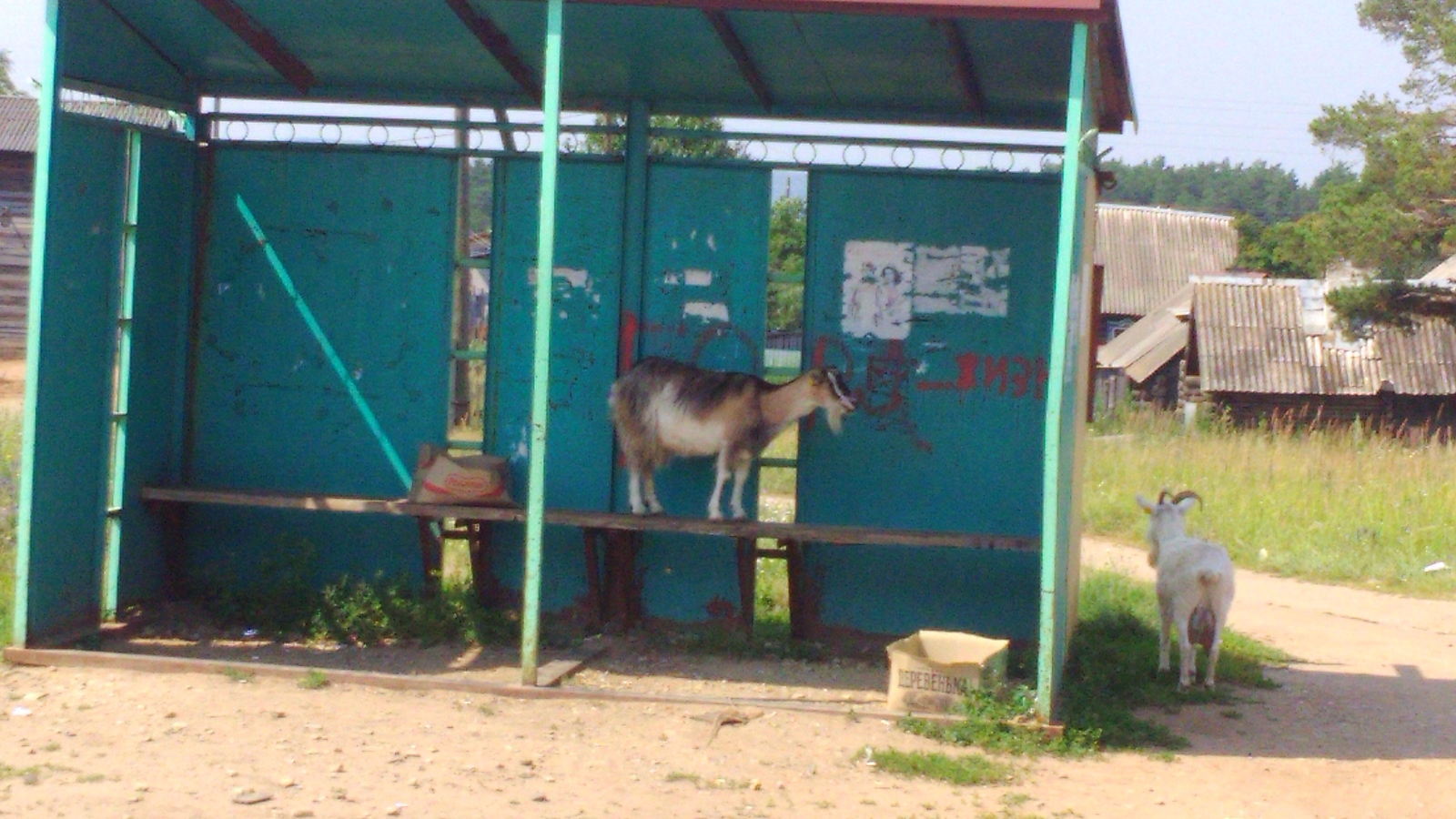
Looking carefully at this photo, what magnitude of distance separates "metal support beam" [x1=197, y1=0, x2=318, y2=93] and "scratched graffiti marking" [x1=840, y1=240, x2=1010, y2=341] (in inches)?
123

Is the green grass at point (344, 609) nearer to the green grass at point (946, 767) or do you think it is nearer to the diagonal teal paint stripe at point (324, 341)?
the diagonal teal paint stripe at point (324, 341)

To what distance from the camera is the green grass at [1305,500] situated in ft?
43.8

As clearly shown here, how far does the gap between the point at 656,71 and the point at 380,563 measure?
3.19 meters

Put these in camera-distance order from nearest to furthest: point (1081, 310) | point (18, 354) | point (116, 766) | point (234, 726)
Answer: point (116, 766)
point (234, 726)
point (1081, 310)
point (18, 354)

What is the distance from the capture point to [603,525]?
25.8ft

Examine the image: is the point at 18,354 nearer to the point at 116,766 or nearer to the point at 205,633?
the point at 205,633

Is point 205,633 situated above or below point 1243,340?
below

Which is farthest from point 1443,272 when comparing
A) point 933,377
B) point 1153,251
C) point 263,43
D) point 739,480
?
point 263,43

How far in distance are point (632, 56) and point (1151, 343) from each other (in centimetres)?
2745

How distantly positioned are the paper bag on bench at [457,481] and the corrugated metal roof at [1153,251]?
3836 centimetres

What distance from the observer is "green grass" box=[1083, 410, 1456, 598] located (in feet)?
43.8

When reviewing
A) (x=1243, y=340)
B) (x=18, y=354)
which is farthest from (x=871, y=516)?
(x=18, y=354)

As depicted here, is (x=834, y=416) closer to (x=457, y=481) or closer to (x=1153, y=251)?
(x=457, y=481)

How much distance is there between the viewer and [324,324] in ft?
28.1
